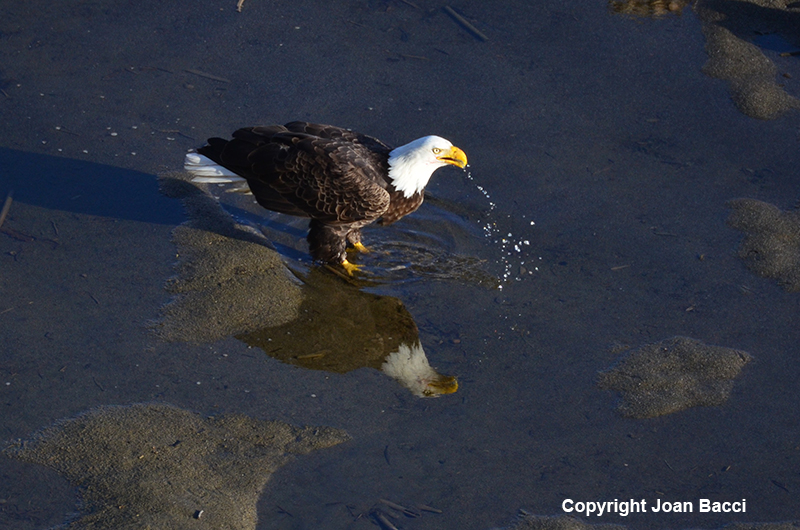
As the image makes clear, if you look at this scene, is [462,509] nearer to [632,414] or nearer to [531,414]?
[531,414]

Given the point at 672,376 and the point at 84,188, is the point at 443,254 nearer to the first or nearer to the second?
the point at 672,376

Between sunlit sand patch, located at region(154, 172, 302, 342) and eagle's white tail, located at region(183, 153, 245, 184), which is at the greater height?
eagle's white tail, located at region(183, 153, 245, 184)

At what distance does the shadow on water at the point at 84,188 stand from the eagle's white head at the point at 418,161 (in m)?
1.32

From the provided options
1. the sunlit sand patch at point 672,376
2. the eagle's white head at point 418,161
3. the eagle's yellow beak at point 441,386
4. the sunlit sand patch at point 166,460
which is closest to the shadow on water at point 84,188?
the eagle's white head at point 418,161

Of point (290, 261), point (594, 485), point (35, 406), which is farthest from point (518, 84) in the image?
point (35, 406)

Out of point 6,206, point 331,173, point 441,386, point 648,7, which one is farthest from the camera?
point 648,7

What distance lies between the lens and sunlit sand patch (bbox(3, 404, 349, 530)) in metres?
3.68

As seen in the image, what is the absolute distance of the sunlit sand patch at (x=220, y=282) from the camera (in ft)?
15.4

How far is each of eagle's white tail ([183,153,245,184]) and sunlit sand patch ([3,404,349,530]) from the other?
1750mm

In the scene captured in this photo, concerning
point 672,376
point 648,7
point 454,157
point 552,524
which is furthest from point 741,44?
point 552,524

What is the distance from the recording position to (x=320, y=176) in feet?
16.8

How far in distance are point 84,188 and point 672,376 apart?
3.60 meters

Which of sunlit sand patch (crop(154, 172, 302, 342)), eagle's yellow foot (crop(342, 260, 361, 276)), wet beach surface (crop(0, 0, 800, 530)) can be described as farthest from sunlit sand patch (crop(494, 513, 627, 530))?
eagle's yellow foot (crop(342, 260, 361, 276))

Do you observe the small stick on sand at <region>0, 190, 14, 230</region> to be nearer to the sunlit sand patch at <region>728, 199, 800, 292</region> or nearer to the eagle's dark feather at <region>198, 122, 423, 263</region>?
the eagle's dark feather at <region>198, 122, 423, 263</region>
